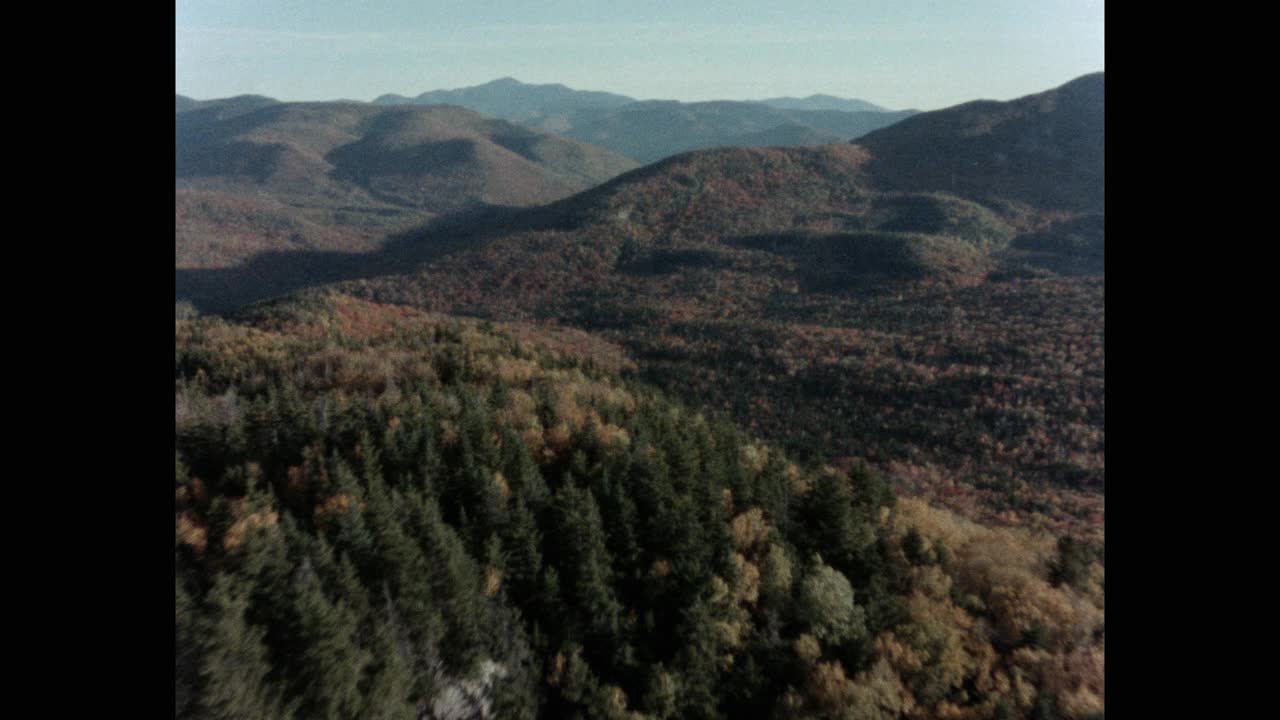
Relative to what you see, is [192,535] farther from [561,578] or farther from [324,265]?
[324,265]

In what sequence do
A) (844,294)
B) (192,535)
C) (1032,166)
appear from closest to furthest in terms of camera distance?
1. (192,535)
2. (844,294)
3. (1032,166)

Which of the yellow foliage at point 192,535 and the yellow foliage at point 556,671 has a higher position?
the yellow foliage at point 192,535

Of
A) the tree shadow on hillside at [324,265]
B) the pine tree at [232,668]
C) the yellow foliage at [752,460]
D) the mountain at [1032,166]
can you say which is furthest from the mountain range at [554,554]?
the mountain at [1032,166]

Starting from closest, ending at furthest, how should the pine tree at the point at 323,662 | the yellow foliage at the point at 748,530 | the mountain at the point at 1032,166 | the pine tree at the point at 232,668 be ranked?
the pine tree at the point at 232,668 → the pine tree at the point at 323,662 → the yellow foliage at the point at 748,530 → the mountain at the point at 1032,166

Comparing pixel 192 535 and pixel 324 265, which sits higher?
pixel 324 265

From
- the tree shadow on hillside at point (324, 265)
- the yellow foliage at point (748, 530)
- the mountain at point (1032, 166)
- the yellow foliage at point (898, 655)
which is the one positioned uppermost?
the mountain at point (1032, 166)

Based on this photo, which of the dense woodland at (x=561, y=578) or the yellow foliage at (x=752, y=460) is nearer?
the dense woodland at (x=561, y=578)

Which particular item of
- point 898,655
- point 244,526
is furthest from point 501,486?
point 898,655

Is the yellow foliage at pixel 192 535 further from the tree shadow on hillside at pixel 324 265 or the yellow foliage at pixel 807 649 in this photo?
the tree shadow on hillside at pixel 324 265

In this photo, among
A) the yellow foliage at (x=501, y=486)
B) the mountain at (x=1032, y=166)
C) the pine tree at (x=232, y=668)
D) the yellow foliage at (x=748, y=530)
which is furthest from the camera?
the mountain at (x=1032, y=166)
